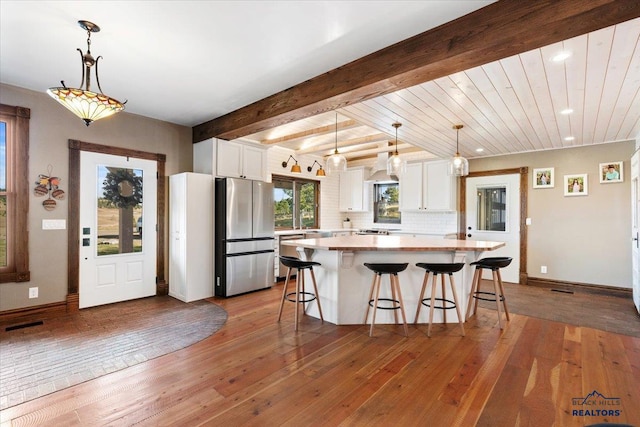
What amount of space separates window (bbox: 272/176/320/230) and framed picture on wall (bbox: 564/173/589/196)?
4.67 m

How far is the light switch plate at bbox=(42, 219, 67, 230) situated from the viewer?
3.73 meters

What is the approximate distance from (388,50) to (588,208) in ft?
15.6

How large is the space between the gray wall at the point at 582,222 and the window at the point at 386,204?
242 centimetres

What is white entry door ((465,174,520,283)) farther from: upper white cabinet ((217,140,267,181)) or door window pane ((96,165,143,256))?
door window pane ((96,165,143,256))

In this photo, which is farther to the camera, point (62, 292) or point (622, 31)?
point (62, 292)

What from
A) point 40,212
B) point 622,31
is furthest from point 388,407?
point 40,212

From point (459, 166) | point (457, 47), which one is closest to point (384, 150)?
point (459, 166)

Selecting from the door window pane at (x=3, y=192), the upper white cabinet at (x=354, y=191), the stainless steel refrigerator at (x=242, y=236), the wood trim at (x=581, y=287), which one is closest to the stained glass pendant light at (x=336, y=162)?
the stainless steel refrigerator at (x=242, y=236)

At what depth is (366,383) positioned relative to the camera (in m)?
2.28

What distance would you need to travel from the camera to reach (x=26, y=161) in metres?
3.59

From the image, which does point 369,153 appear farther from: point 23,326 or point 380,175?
point 23,326

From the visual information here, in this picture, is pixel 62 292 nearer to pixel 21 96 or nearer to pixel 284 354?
pixel 21 96

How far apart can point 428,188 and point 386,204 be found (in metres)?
1.20

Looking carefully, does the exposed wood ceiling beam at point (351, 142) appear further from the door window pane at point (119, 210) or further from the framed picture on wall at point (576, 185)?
the door window pane at point (119, 210)
